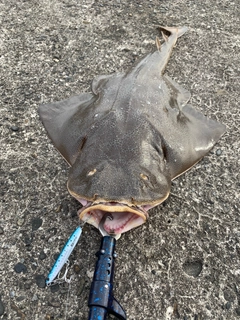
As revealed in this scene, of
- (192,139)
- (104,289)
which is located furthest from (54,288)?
(192,139)

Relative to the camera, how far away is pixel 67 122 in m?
3.11

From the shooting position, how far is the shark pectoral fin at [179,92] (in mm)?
3464

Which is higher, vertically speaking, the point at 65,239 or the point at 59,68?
the point at 59,68

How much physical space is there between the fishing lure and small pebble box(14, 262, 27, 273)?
21 cm

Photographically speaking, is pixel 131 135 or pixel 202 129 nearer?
pixel 131 135

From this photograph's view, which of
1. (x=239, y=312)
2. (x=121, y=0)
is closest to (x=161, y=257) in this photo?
(x=239, y=312)

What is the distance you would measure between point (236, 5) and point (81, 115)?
11.1ft

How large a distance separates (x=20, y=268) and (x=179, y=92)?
226 cm

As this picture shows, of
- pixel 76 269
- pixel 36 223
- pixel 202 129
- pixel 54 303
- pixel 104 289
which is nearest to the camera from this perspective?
pixel 104 289

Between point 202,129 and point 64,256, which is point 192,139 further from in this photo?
point 64,256

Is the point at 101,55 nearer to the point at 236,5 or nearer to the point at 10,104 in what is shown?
the point at 10,104

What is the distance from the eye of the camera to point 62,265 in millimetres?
A: 2355

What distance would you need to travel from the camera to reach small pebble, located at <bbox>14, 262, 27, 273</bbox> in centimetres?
246

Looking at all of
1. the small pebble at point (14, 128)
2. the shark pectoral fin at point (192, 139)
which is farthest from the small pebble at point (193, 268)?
the small pebble at point (14, 128)
